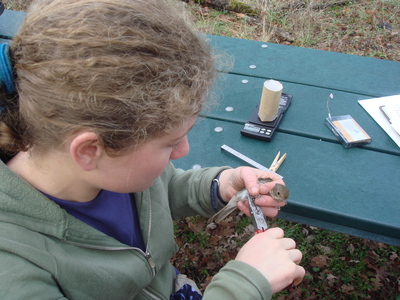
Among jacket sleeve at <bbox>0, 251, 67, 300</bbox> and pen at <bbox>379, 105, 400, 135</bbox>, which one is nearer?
jacket sleeve at <bbox>0, 251, 67, 300</bbox>

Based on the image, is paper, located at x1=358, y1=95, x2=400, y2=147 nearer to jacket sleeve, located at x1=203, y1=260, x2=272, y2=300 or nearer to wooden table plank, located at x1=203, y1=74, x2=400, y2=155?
wooden table plank, located at x1=203, y1=74, x2=400, y2=155

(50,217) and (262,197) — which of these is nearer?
(50,217)

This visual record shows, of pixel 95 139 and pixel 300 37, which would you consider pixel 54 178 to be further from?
pixel 300 37

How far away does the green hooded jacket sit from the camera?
0.97 metres

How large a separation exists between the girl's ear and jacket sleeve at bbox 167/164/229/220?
69 centimetres

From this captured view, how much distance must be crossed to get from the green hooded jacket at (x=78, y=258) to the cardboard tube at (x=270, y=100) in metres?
0.77

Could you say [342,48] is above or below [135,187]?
below

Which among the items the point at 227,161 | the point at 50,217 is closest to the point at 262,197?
the point at 227,161

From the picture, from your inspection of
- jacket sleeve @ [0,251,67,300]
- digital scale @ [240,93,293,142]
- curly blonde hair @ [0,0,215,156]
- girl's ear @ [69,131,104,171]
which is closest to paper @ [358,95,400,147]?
digital scale @ [240,93,293,142]

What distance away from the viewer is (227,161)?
185 cm

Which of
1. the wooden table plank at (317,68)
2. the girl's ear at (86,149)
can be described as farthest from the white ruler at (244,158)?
the girl's ear at (86,149)

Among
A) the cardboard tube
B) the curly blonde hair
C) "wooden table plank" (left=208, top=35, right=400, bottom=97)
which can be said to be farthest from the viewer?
"wooden table plank" (left=208, top=35, right=400, bottom=97)

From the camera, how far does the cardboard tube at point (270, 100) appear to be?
185 centimetres

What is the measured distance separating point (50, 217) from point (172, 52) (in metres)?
0.64
